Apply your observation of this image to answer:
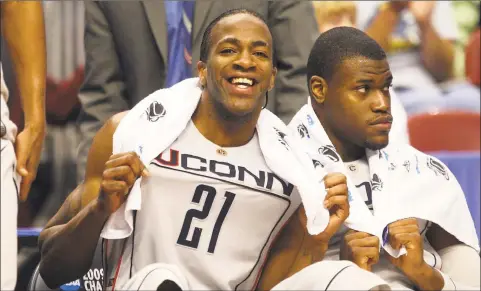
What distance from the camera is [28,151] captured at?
2564mm

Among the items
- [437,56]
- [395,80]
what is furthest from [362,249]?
[437,56]

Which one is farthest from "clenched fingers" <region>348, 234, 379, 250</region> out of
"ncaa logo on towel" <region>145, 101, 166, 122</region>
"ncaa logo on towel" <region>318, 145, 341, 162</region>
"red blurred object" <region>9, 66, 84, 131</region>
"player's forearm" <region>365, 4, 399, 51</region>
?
"player's forearm" <region>365, 4, 399, 51</region>

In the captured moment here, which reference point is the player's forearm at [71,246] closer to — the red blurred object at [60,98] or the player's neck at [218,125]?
the player's neck at [218,125]

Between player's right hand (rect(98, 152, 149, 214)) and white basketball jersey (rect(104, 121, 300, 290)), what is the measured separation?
15 cm

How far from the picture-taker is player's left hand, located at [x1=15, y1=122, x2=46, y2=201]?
254 cm

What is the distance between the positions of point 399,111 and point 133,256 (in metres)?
1.08

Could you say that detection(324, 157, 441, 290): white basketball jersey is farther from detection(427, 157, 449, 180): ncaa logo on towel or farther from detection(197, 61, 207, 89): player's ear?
detection(197, 61, 207, 89): player's ear

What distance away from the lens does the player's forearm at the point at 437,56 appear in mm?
5301

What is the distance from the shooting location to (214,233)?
262 centimetres

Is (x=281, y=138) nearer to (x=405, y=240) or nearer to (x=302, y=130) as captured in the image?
(x=302, y=130)

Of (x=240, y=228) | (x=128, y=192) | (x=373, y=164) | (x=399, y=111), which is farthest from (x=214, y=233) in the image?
(x=399, y=111)

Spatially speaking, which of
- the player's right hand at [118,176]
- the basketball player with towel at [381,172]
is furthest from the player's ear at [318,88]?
the player's right hand at [118,176]

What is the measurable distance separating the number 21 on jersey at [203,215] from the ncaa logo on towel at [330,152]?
29 cm

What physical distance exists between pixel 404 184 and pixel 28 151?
1.03 m
